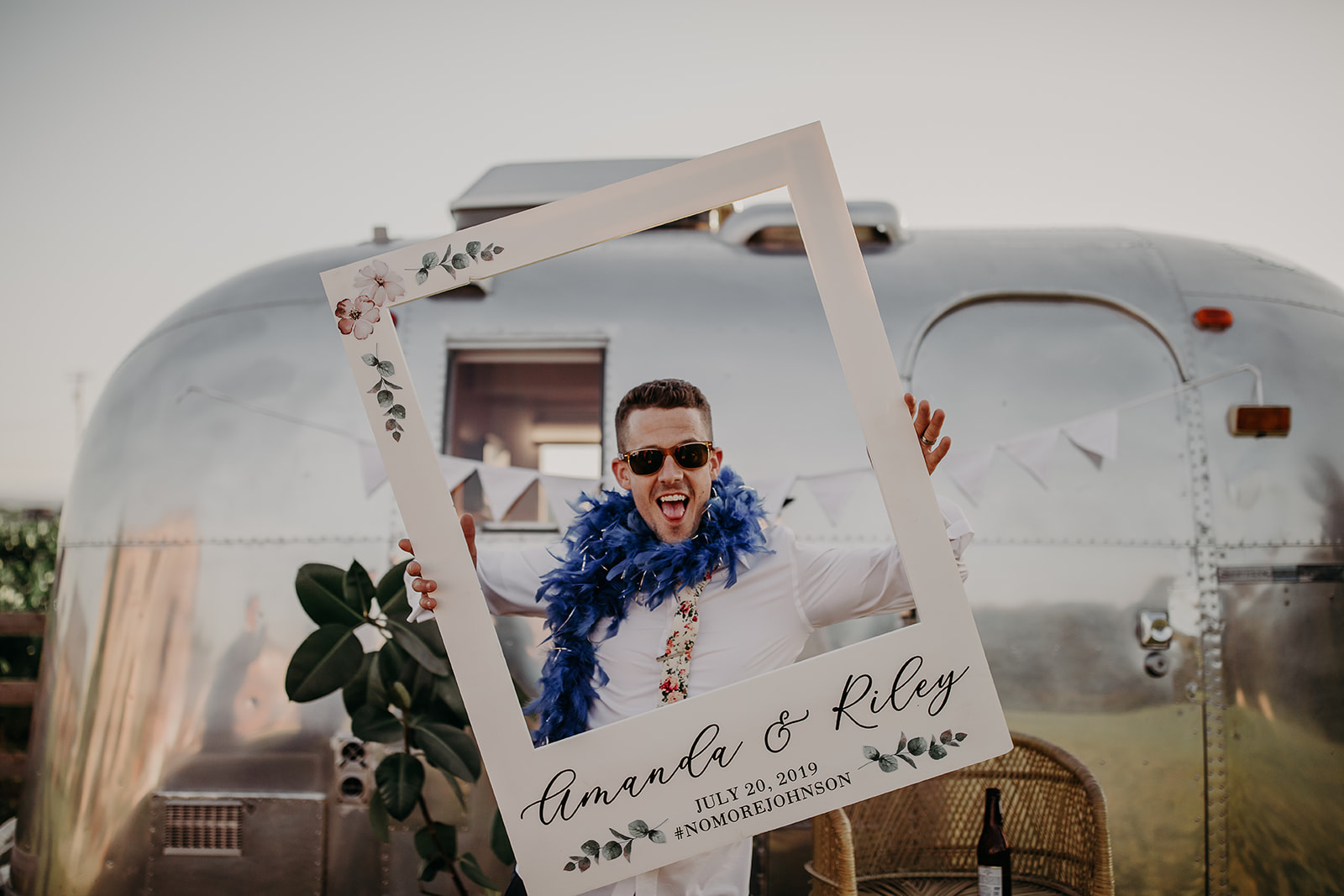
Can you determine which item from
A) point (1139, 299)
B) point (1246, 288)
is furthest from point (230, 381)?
point (1246, 288)

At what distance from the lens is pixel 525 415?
339 cm

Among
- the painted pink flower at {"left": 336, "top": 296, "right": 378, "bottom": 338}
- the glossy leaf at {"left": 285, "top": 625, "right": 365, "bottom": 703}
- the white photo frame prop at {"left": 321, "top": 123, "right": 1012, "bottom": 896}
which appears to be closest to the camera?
the white photo frame prop at {"left": 321, "top": 123, "right": 1012, "bottom": 896}

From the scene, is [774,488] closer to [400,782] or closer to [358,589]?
[358,589]

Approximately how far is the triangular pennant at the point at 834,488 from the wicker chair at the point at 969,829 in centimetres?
Result: 99

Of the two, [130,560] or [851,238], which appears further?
[130,560]

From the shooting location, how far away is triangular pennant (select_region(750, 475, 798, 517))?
10.2ft

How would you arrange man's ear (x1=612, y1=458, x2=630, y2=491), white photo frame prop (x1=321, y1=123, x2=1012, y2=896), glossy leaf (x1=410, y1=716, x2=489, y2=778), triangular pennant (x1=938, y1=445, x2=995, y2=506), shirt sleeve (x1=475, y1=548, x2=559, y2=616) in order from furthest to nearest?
triangular pennant (x1=938, y1=445, x2=995, y2=506) → glossy leaf (x1=410, y1=716, x2=489, y2=778) → shirt sleeve (x1=475, y1=548, x2=559, y2=616) → man's ear (x1=612, y1=458, x2=630, y2=491) → white photo frame prop (x1=321, y1=123, x2=1012, y2=896)

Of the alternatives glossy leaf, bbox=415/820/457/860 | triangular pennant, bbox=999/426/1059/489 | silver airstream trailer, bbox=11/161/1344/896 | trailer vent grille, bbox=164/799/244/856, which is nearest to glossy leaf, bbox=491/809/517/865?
glossy leaf, bbox=415/820/457/860

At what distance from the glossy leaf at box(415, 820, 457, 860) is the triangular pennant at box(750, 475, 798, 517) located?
65.2 inches

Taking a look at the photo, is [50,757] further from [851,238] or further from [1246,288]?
[1246,288]

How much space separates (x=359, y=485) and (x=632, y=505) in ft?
4.69

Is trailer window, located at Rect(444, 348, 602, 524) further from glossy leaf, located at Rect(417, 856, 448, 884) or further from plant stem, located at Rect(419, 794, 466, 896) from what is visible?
glossy leaf, located at Rect(417, 856, 448, 884)

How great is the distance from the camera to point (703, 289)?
3410 millimetres

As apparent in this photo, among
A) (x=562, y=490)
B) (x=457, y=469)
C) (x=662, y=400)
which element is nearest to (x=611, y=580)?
(x=662, y=400)
